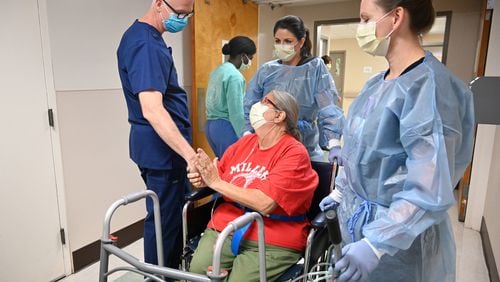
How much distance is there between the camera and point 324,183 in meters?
1.70

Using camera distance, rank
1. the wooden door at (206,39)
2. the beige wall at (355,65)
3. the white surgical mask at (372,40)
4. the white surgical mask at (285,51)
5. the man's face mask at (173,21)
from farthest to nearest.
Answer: the beige wall at (355,65), the wooden door at (206,39), the white surgical mask at (285,51), the man's face mask at (173,21), the white surgical mask at (372,40)

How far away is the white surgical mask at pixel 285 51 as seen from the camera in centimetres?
211

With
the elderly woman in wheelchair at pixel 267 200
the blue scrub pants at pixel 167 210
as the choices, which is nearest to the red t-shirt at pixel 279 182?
the elderly woman in wheelchair at pixel 267 200

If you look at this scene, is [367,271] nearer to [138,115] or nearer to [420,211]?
[420,211]

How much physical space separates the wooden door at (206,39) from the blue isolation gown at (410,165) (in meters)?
2.02

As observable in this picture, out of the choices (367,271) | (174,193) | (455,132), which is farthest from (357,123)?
(174,193)

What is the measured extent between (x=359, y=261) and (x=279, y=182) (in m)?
0.59

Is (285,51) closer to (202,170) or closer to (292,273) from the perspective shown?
(202,170)

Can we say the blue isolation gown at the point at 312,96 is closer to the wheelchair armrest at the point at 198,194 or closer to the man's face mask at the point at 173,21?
the wheelchair armrest at the point at 198,194

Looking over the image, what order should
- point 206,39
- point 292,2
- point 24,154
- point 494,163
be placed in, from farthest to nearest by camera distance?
1. point 292,2
2. point 206,39
3. point 494,163
4. point 24,154

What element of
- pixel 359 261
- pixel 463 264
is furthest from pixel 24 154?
pixel 463 264

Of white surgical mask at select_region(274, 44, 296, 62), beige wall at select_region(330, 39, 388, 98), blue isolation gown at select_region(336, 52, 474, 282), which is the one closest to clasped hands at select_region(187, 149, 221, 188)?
blue isolation gown at select_region(336, 52, 474, 282)

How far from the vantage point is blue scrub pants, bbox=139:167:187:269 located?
5.28 ft

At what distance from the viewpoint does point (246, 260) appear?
1.35m
